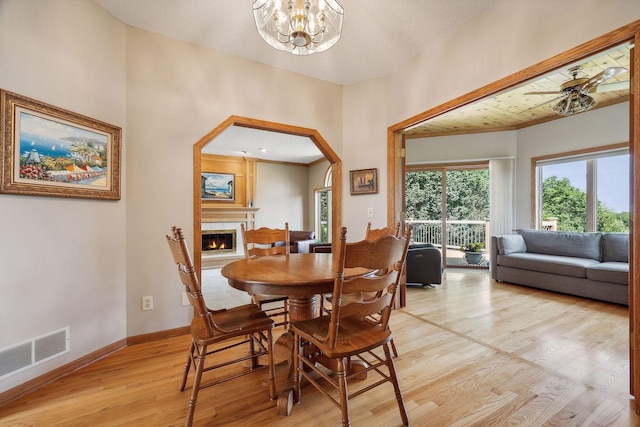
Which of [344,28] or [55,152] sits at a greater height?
[344,28]

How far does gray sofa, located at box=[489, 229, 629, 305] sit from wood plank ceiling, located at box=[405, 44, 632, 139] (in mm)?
1962

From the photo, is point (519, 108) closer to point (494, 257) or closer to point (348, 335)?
point (494, 257)

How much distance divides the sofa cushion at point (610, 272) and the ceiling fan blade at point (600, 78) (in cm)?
205

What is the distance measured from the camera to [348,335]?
142cm

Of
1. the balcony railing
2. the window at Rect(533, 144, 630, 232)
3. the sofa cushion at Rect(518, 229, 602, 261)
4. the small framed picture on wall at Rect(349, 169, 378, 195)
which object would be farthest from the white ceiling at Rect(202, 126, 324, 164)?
the window at Rect(533, 144, 630, 232)

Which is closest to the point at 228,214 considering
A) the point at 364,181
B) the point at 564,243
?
the point at 364,181

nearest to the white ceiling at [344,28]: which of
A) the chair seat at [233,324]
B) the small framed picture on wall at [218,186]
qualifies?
the chair seat at [233,324]

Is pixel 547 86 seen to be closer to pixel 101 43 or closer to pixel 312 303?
pixel 312 303

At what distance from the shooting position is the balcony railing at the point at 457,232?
5734 millimetres

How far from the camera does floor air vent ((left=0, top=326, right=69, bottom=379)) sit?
160 cm

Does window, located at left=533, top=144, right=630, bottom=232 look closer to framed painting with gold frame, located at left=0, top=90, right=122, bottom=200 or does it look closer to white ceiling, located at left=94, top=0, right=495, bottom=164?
white ceiling, located at left=94, top=0, right=495, bottom=164

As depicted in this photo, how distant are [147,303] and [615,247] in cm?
548

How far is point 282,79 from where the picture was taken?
3062 mm

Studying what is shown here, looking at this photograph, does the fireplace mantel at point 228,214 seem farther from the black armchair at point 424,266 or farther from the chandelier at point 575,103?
the chandelier at point 575,103
